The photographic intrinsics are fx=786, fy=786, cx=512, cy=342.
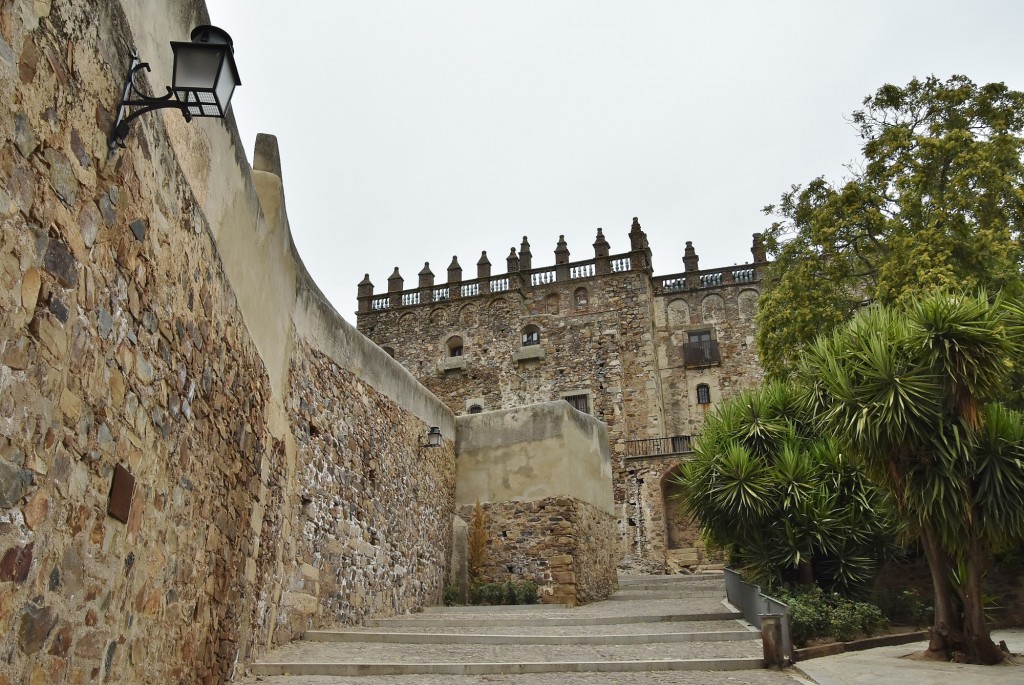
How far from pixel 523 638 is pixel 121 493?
569cm

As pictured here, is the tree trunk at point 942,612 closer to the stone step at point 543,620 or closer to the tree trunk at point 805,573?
the stone step at point 543,620

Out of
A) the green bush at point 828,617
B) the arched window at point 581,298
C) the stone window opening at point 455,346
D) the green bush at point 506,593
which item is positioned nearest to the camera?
the green bush at point 828,617

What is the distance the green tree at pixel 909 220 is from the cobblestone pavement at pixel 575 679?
340 inches

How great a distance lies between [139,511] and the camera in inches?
153

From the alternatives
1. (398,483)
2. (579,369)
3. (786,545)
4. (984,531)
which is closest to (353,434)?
(398,483)

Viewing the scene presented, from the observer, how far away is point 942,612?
834cm

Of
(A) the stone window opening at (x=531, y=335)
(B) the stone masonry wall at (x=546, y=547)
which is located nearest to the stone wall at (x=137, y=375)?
(B) the stone masonry wall at (x=546, y=547)

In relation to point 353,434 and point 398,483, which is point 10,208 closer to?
point 353,434

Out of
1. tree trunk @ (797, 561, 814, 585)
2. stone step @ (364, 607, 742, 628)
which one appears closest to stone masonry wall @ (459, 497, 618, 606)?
stone step @ (364, 607, 742, 628)

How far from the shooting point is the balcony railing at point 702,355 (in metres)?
26.8

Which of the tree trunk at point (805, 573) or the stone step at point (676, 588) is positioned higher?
the tree trunk at point (805, 573)

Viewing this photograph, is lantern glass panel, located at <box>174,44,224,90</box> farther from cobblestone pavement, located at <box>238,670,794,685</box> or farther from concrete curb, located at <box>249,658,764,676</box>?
concrete curb, located at <box>249,658,764,676</box>

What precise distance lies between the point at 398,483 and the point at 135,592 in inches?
291

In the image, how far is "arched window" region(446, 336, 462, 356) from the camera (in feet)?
92.4
